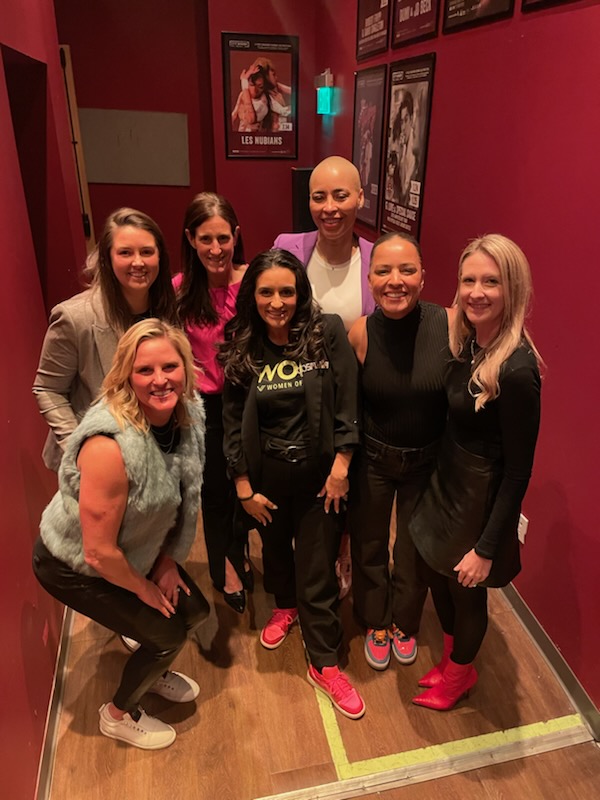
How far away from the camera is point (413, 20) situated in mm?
2887

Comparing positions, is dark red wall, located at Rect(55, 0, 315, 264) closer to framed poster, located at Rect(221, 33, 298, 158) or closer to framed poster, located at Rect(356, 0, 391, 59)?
framed poster, located at Rect(221, 33, 298, 158)

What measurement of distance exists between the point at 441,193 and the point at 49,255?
2055 mm

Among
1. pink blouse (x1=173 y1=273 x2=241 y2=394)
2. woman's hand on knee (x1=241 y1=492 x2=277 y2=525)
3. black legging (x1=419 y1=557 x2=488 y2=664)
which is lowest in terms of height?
black legging (x1=419 y1=557 x2=488 y2=664)

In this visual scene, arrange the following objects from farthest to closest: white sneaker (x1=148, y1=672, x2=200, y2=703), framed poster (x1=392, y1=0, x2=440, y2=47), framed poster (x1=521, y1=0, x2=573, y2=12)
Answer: framed poster (x1=392, y1=0, x2=440, y2=47) → white sneaker (x1=148, y1=672, x2=200, y2=703) → framed poster (x1=521, y1=0, x2=573, y2=12)

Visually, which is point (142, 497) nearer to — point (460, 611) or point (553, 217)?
point (460, 611)

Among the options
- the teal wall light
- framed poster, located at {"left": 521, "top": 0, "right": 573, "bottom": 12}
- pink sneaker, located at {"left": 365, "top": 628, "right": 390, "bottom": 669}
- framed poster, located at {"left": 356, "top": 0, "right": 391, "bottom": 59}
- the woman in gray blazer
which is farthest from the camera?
the teal wall light

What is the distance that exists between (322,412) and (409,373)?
0.30 m

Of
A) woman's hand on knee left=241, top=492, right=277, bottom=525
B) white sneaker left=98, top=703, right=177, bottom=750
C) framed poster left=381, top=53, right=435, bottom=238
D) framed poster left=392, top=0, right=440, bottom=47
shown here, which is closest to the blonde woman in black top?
woman's hand on knee left=241, top=492, right=277, bottom=525

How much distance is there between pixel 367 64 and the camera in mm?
3650

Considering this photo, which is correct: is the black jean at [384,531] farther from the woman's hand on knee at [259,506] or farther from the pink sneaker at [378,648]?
the woman's hand on knee at [259,506]

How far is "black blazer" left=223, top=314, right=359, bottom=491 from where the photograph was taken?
1826mm

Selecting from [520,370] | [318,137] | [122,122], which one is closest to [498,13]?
[520,370]

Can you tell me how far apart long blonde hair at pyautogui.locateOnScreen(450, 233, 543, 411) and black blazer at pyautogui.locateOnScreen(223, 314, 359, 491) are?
46 cm

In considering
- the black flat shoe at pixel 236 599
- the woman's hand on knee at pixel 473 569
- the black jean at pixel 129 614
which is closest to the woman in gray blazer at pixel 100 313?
the black jean at pixel 129 614
